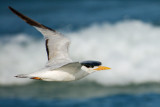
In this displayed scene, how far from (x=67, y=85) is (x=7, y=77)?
7.16 feet

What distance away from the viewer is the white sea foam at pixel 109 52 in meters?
15.1

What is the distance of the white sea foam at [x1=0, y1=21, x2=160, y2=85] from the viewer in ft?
49.6

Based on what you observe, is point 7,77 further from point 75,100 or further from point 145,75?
point 145,75

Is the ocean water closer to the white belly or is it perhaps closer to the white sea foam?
the white sea foam

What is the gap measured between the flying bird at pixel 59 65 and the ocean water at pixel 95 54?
17.9 feet

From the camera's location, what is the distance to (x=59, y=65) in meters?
8.42

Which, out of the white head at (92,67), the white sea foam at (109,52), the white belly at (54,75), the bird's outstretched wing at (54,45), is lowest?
the white belly at (54,75)

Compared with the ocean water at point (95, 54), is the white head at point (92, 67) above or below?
below

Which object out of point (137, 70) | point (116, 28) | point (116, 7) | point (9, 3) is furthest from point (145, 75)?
point (9, 3)

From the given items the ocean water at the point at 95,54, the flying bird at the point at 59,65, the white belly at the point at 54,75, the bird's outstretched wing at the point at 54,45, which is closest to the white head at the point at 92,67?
the flying bird at the point at 59,65

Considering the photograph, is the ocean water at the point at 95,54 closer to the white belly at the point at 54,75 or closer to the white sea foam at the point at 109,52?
the white sea foam at the point at 109,52

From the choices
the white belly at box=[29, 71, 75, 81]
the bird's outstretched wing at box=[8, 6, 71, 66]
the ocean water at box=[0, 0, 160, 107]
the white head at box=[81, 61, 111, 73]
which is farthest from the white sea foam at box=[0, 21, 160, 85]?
the white belly at box=[29, 71, 75, 81]

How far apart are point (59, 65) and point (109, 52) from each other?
775 cm

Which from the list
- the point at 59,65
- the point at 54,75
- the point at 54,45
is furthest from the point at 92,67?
the point at 54,45
